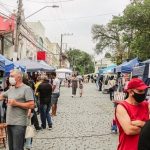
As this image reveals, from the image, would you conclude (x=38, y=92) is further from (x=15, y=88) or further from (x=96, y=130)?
(x=15, y=88)

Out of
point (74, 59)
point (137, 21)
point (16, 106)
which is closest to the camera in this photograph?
point (16, 106)

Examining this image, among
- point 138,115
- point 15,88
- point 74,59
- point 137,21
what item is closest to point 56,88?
point 15,88

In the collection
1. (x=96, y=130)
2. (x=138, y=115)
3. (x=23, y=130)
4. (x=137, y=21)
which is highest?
(x=137, y=21)

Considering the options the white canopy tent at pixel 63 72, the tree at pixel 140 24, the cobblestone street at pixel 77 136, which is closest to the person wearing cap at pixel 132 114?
the cobblestone street at pixel 77 136

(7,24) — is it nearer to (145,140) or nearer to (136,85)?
(136,85)

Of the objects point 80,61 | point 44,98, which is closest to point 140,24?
Result: point 44,98

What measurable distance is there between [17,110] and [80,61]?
152m

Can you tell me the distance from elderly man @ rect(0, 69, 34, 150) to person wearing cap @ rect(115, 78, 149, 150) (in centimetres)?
273

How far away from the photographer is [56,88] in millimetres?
17891

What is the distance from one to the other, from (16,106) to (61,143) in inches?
171

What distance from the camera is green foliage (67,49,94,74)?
150375mm

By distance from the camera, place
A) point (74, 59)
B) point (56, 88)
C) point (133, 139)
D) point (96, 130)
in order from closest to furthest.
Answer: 1. point (133, 139)
2. point (96, 130)
3. point (56, 88)
4. point (74, 59)

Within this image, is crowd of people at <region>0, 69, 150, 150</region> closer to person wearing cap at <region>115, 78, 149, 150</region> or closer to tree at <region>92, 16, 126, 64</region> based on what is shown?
person wearing cap at <region>115, 78, 149, 150</region>

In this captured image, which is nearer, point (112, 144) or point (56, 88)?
point (112, 144)
